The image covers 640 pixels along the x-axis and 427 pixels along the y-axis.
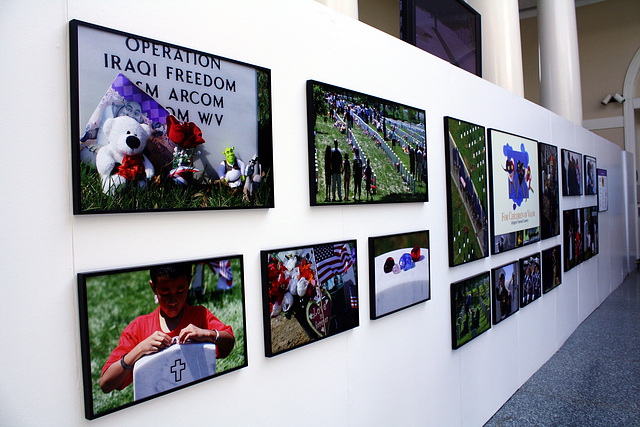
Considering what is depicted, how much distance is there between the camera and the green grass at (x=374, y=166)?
7.95 feet

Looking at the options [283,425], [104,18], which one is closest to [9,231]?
[104,18]

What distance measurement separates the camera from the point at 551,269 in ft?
19.1

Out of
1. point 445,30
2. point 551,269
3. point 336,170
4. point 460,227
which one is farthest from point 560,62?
point 336,170

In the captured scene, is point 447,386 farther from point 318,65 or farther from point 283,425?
point 318,65

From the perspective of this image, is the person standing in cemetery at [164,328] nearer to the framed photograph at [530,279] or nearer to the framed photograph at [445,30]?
the framed photograph at [445,30]

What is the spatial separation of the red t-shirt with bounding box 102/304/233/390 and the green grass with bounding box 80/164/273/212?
38cm

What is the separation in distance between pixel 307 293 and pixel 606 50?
53.3 ft

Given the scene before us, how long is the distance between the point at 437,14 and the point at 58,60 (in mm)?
3281

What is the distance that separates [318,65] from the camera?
2490 mm

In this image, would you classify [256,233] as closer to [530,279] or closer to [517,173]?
[517,173]

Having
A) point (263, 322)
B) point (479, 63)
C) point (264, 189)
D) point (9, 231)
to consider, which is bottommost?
point (263, 322)

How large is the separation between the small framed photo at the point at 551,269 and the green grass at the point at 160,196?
15.0ft

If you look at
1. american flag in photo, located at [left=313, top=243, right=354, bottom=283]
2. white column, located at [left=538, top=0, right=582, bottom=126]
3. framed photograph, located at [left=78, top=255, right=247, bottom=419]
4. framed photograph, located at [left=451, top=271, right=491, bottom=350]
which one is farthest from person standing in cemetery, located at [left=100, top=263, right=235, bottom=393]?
white column, located at [left=538, top=0, right=582, bottom=126]

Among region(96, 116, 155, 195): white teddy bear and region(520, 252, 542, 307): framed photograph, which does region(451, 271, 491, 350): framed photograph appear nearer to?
region(520, 252, 542, 307): framed photograph
